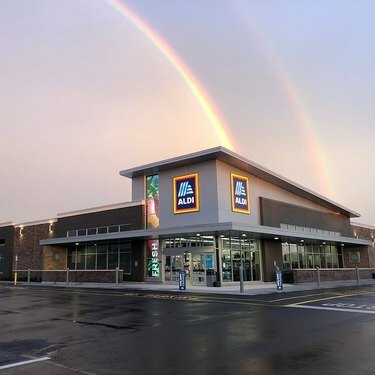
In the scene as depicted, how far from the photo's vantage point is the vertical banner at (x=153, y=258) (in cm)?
3453

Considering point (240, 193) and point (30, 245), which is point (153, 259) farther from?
point (30, 245)

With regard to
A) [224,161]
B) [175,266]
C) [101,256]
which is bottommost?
[175,266]

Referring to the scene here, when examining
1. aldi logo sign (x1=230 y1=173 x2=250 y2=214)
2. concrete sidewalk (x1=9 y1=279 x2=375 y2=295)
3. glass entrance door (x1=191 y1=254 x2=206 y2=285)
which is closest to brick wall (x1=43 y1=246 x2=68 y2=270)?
concrete sidewalk (x1=9 y1=279 x2=375 y2=295)

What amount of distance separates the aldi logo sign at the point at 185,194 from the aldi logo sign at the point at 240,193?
2.94 m

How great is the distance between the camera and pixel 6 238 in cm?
4981

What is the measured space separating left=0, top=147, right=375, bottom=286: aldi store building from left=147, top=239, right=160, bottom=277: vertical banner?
0.08 meters

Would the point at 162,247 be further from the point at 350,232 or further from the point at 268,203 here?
the point at 350,232

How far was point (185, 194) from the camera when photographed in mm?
33594

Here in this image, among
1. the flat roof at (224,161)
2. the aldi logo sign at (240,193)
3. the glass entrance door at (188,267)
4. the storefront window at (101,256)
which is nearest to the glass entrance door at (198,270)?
the glass entrance door at (188,267)

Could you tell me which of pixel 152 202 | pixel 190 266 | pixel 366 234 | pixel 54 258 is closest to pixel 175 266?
pixel 190 266

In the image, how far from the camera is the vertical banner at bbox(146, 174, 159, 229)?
35594 millimetres

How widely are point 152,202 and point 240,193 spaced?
759 centimetres

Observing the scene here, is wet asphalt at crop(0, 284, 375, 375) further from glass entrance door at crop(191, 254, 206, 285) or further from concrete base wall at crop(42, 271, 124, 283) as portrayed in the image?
concrete base wall at crop(42, 271, 124, 283)

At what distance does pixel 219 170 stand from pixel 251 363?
25625mm
